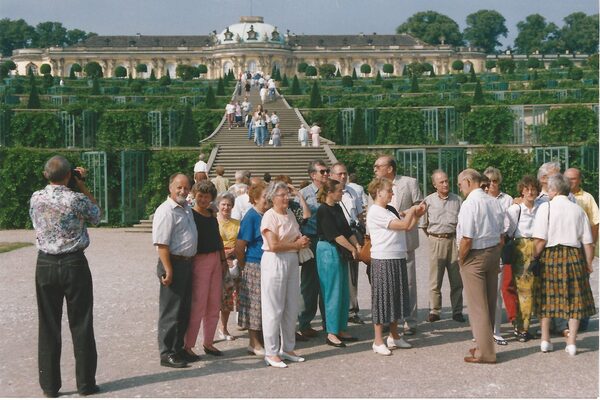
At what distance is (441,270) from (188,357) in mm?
2693

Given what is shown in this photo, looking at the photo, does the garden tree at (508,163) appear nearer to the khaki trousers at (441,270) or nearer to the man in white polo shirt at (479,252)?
the khaki trousers at (441,270)

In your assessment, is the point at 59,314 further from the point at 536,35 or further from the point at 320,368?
the point at 536,35

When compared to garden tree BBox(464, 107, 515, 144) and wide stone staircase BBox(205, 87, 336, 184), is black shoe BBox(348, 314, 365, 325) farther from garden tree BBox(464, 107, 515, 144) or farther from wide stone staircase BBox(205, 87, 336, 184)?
garden tree BBox(464, 107, 515, 144)

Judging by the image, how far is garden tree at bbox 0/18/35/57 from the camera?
9462 centimetres

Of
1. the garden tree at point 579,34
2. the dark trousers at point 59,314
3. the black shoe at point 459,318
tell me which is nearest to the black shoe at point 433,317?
the black shoe at point 459,318

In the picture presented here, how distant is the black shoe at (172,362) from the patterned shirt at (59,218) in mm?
1167

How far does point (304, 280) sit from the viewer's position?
24.2ft

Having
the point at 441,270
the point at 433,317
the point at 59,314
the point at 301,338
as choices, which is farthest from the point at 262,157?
the point at 59,314

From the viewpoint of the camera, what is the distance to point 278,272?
6.35 meters

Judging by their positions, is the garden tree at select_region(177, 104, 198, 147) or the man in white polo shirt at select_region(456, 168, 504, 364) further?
the garden tree at select_region(177, 104, 198, 147)

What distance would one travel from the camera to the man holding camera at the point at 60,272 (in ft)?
18.3

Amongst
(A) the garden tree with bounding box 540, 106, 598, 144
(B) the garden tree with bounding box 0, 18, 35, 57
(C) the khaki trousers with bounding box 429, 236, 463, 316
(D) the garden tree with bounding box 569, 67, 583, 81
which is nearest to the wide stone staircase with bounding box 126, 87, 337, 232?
(A) the garden tree with bounding box 540, 106, 598, 144

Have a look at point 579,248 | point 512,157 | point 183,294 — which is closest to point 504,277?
point 579,248

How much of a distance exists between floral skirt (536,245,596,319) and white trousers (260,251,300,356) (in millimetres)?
1948
